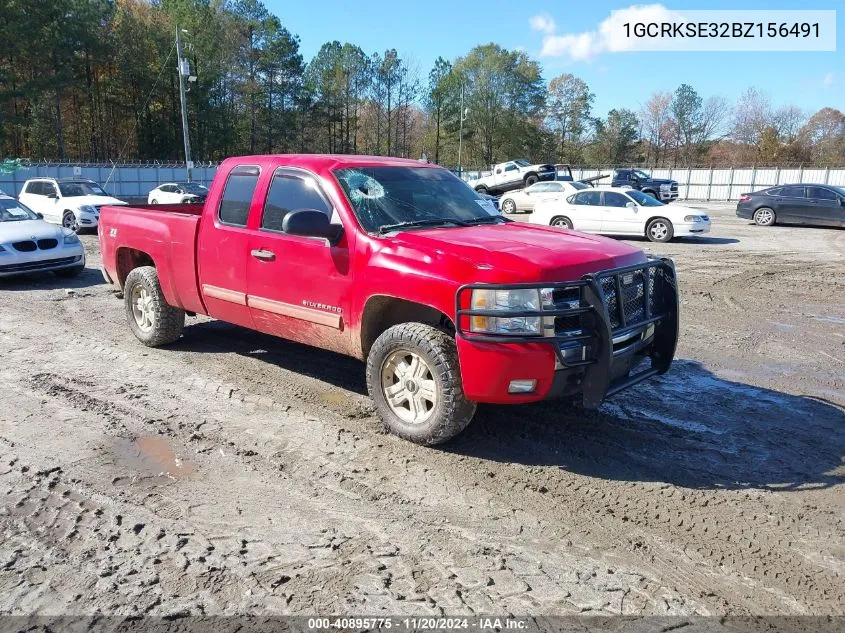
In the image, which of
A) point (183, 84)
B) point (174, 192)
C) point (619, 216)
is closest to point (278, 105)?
point (183, 84)

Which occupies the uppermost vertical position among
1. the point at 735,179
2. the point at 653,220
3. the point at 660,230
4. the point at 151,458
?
the point at 735,179

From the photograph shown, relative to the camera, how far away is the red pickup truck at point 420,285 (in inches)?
160

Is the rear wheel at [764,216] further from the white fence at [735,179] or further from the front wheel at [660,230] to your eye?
the white fence at [735,179]

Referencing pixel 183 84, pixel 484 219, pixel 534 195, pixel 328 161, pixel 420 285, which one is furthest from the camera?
pixel 183 84

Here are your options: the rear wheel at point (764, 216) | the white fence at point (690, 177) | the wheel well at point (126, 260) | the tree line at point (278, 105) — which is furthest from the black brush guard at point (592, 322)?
the tree line at point (278, 105)

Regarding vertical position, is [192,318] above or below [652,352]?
below

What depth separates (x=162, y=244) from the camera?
6.57 meters

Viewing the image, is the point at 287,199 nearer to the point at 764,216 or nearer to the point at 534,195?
the point at 534,195

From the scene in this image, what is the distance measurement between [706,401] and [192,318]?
632 centimetres

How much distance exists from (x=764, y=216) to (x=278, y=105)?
62.2 m

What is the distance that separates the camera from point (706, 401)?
18.2 feet

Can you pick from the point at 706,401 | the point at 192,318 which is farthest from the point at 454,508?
the point at 192,318

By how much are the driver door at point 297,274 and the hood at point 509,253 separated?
23.7 inches

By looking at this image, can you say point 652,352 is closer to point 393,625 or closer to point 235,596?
point 393,625
